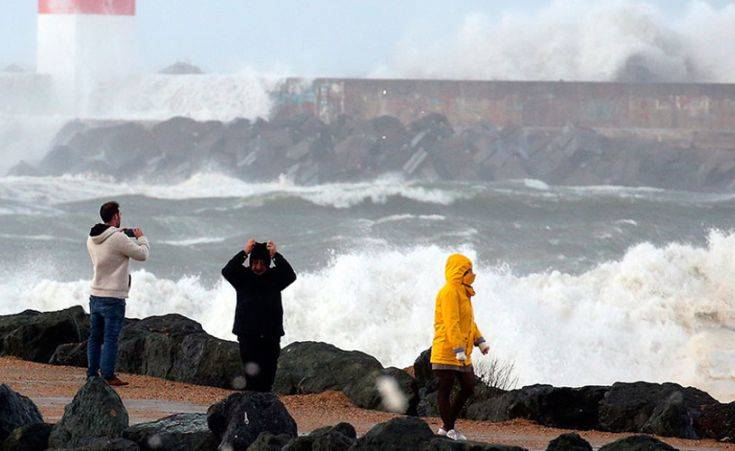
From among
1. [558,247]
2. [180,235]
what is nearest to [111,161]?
[180,235]

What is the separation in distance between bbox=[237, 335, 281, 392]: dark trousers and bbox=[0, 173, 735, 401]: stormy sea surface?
628 cm

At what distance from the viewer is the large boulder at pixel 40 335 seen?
907 centimetres

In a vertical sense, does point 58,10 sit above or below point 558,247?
above

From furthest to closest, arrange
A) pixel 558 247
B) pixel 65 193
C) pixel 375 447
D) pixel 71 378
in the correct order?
1. pixel 65 193
2. pixel 558 247
3. pixel 71 378
4. pixel 375 447

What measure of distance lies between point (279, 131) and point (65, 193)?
1051 cm

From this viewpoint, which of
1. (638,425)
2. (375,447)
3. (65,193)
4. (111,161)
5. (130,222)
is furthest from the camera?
(111,161)

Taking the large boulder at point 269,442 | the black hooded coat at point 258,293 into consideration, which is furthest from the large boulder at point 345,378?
the large boulder at point 269,442

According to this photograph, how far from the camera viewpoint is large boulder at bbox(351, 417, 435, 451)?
5.43 metres

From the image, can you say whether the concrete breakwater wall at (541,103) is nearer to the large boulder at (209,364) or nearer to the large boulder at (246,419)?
the large boulder at (209,364)

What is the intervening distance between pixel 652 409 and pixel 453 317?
1359mm

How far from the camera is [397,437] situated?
5.47 meters

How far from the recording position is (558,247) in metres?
28.0

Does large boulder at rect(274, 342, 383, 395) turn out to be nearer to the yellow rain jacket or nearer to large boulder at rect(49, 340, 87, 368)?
large boulder at rect(49, 340, 87, 368)

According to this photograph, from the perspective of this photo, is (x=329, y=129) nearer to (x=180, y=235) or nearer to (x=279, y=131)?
(x=279, y=131)
